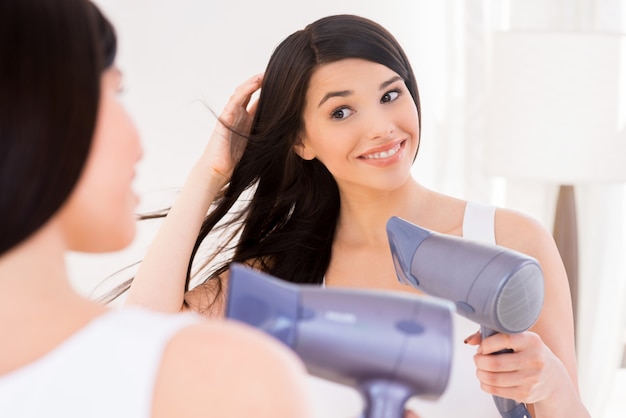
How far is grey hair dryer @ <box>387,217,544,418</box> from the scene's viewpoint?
1.09m

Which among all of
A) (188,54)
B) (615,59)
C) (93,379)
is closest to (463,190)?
(615,59)

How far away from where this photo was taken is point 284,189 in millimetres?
2109

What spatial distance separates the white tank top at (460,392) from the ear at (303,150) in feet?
1.26

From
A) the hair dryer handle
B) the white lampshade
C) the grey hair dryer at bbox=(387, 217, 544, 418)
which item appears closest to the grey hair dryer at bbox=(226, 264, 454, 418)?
the grey hair dryer at bbox=(387, 217, 544, 418)

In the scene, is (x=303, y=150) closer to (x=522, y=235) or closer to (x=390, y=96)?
(x=390, y=96)

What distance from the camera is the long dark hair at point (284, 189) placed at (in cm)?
192

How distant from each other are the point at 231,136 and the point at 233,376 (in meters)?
1.44

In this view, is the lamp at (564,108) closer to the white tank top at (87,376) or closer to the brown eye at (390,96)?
the brown eye at (390,96)

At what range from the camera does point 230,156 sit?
2.00m

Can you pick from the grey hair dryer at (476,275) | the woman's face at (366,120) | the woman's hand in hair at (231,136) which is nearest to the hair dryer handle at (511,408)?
the grey hair dryer at (476,275)

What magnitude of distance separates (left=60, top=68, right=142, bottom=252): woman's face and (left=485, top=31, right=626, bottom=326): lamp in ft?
6.69

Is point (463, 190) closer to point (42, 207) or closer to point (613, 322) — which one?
point (613, 322)

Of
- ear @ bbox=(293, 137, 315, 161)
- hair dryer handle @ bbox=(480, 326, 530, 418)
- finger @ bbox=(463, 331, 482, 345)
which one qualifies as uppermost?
ear @ bbox=(293, 137, 315, 161)

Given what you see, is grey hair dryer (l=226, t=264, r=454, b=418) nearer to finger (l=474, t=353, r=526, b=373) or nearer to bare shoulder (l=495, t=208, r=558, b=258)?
finger (l=474, t=353, r=526, b=373)
